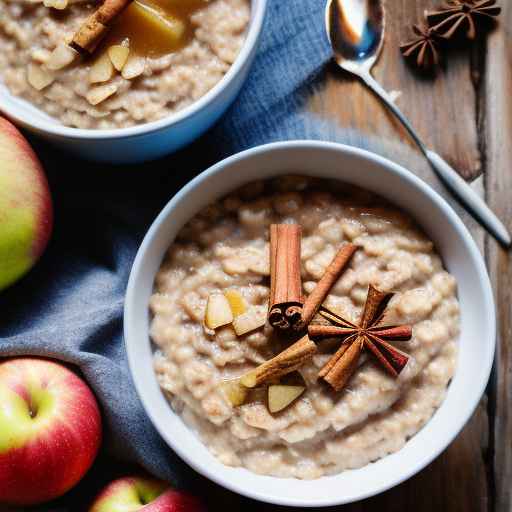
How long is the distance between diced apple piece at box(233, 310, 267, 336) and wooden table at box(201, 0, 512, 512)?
405 mm

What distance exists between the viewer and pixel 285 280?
1.48 m

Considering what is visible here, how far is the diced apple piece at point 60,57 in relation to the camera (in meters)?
1.52

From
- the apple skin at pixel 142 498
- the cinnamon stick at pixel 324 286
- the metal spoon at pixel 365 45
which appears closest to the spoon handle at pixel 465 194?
the metal spoon at pixel 365 45

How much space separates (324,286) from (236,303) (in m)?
0.17

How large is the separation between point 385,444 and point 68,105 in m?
0.87

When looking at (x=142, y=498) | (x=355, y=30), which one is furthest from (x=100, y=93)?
(x=142, y=498)

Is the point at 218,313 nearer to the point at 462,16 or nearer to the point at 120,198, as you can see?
the point at 120,198

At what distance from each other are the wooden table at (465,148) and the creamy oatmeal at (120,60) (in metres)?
0.33

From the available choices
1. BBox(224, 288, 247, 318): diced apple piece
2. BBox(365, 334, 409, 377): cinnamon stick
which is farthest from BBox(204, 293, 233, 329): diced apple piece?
BBox(365, 334, 409, 377): cinnamon stick

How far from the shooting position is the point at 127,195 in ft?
5.74

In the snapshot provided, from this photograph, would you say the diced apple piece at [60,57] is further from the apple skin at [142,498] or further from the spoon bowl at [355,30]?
the apple skin at [142,498]

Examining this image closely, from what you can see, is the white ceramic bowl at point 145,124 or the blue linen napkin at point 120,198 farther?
the blue linen napkin at point 120,198

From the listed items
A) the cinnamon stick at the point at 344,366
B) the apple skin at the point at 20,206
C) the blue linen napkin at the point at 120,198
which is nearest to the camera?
the cinnamon stick at the point at 344,366

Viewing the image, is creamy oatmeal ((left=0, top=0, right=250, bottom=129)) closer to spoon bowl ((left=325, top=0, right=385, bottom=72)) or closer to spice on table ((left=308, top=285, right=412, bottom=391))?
spoon bowl ((left=325, top=0, right=385, bottom=72))
